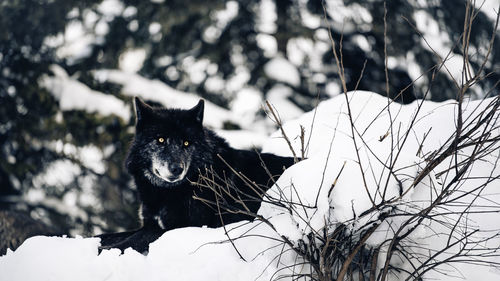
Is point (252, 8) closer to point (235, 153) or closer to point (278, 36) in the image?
point (278, 36)

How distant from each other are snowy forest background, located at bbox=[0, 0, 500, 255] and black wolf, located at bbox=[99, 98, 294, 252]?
273 cm

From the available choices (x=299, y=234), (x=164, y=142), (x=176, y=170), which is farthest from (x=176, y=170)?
(x=299, y=234)

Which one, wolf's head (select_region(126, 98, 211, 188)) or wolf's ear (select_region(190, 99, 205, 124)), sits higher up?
wolf's ear (select_region(190, 99, 205, 124))

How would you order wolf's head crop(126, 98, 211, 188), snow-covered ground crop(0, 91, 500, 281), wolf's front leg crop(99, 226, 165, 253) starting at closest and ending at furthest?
snow-covered ground crop(0, 91, 500, 281)
wolf's front leg crop(99, 226, 165, 253)
wolf's head crop(126, 98, 211, 188)

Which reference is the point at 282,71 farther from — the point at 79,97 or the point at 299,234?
the point at 299,234

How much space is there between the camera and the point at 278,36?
28.6 feet

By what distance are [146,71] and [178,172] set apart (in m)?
5.58

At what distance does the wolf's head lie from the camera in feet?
12.6

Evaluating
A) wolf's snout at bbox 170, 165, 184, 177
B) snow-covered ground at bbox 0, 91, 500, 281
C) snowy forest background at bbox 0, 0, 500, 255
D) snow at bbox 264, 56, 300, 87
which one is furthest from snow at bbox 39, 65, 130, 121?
snow-covered ground at bbox 0, 91, 500, 281

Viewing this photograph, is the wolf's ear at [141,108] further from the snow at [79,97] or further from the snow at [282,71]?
the snow at [282,71]

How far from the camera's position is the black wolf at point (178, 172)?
12.2 feet

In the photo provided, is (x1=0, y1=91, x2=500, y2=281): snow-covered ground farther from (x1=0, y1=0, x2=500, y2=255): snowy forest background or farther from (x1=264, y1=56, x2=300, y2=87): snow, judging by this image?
(x1=264, y1=56, x2=300, y2=87): snow

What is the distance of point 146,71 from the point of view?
28.6ft

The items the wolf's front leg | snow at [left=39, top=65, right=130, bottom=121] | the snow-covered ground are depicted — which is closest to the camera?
the snow-covered ground
